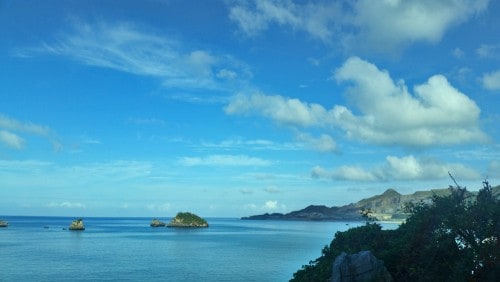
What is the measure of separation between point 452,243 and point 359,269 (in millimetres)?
8413

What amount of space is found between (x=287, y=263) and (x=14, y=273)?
57766 millimetres

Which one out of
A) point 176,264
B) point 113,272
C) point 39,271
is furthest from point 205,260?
point 39,271

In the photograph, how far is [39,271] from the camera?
92.1 m

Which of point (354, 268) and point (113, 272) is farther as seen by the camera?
point (113, 272)

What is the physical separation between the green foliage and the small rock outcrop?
2.70 metres

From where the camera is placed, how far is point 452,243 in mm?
40250

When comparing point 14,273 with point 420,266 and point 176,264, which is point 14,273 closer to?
point 176,264

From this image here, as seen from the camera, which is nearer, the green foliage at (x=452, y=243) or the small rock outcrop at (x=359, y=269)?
the green foliage at (x=452, y=243)

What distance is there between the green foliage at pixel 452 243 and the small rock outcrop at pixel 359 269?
2.70 meters

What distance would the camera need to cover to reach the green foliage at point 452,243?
3756cm

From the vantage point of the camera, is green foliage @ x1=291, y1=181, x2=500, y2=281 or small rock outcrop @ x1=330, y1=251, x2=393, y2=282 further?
small rock outcrop @ x1=330, y1=251, x2=393, y2=282

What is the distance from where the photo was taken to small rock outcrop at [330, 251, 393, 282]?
40469 millimetres

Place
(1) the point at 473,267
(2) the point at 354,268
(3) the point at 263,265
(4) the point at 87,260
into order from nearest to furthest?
(1) the point at 473,267 → (2) the point at 354,268 → (3) the point at 263,265 → (4) the point at 87,260

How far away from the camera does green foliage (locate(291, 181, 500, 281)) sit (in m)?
37.6
